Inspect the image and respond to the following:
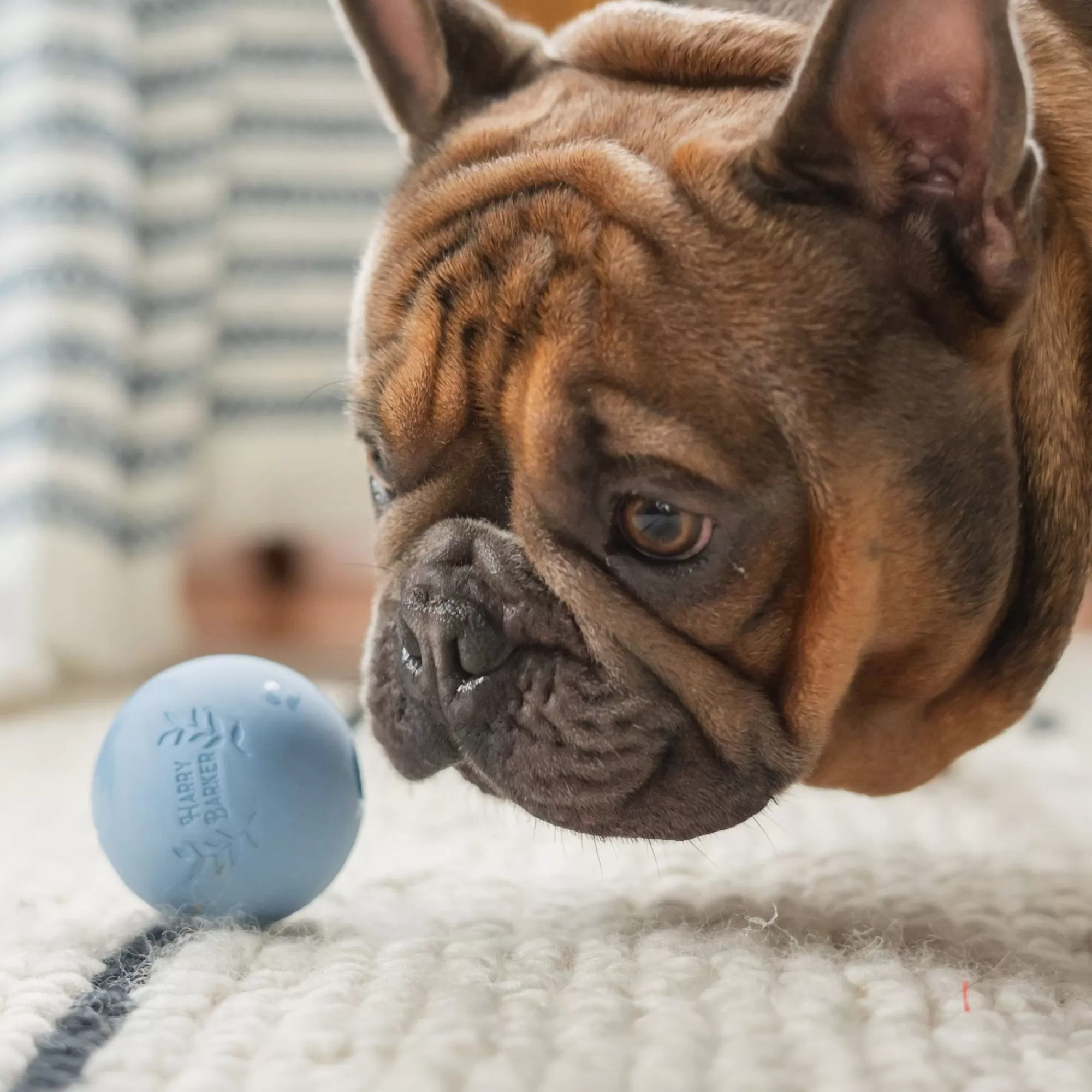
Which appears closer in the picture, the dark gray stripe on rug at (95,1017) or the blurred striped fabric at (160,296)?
the dark gray stripe on rug at (95,1017)

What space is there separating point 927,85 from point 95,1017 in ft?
3.18

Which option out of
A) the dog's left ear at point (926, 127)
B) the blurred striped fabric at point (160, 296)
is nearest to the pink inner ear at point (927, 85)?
the dog's left ear at point (926, 127)

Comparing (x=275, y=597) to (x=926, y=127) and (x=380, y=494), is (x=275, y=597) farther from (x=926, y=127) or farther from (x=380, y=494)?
(x=926, y=127)

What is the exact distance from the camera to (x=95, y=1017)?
104cm

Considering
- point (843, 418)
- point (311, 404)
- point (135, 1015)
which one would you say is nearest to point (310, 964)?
point (135, 1015)

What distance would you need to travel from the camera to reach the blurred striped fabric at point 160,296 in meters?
2.74

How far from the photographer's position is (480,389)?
4.24 feet

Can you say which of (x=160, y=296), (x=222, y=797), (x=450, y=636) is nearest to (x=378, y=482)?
(x=450, y=636)

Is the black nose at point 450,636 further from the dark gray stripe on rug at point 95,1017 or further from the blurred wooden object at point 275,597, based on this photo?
the blurred wooden object at point 275,597

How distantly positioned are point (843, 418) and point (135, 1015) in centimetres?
72

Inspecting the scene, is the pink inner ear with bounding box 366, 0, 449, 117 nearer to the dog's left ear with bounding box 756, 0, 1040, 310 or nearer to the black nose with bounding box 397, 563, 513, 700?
the dog's left ear with bounding box 756, 0, 1040, 310

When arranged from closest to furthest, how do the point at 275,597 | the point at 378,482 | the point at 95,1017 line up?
the point at 95,1017
the point at 378,482
the point at 275,597

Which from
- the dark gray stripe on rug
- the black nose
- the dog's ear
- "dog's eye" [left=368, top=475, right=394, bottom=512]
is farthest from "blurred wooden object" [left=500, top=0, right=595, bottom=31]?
the dark gray stripe on rug

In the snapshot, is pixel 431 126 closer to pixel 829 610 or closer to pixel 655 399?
pixel 655 399
